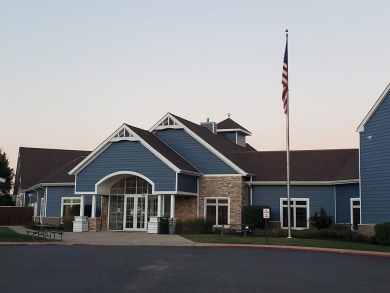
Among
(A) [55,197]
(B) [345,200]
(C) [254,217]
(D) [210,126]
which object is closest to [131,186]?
(C) [254,217]

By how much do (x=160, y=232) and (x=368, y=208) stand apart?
11.6 m

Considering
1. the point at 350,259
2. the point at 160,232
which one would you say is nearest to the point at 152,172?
the point at 160,232

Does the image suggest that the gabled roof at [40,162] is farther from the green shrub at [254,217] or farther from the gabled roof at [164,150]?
the green shrub at [254,217]

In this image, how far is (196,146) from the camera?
3303cm

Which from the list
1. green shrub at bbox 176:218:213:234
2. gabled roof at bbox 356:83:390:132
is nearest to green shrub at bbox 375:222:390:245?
gabled roof at bbox 356:83:390:132

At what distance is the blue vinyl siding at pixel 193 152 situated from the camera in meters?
31.9

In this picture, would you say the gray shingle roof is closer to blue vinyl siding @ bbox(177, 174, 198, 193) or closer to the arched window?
the arched window

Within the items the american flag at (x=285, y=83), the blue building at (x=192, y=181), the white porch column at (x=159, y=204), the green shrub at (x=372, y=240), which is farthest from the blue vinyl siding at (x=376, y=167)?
the white porch column at (x=159, y=204)

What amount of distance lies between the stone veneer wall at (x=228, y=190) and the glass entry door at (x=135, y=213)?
3823 millimetres

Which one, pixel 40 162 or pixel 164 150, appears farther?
pixel 40 162

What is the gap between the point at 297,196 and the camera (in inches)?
1231

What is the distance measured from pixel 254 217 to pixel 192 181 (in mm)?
4675

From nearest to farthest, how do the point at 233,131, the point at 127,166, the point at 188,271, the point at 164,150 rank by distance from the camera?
the point at 188,271 < the point at 127,166 < the point at 164,150 < the point at 233,131

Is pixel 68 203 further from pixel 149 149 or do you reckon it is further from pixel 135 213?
pixel 149 149
